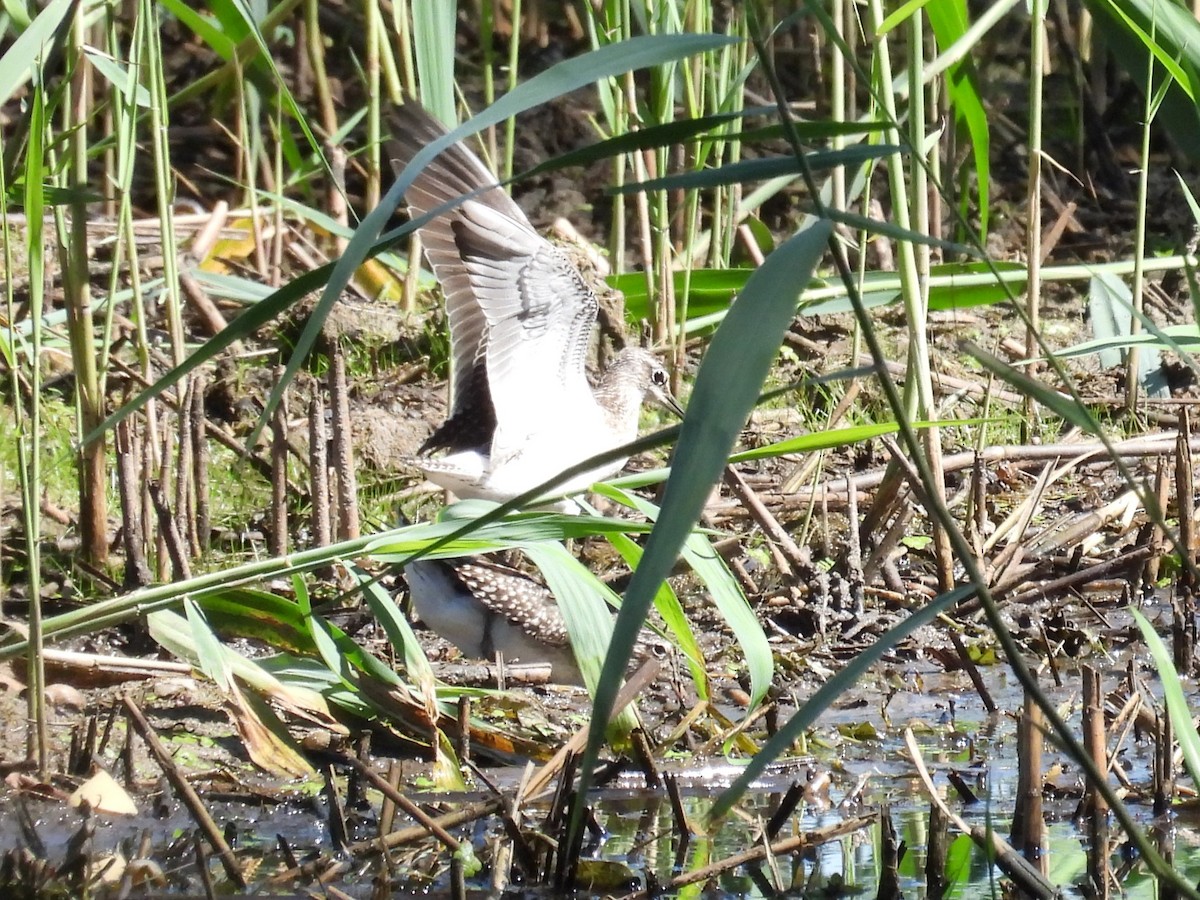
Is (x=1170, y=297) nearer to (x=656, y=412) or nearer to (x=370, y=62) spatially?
(x=656, y=412)

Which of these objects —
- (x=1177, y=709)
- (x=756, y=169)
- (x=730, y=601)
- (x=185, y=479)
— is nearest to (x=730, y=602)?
(x=730, y=601)

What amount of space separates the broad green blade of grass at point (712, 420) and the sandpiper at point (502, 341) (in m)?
2.89

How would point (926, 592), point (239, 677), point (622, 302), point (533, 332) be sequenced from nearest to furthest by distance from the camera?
point (239, 677) → point (926, 592) → point (533, 332) → point (622, 302)

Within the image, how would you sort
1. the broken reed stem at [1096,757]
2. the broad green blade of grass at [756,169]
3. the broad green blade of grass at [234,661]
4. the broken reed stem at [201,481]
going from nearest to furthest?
the broad green blade of grass at [756,169] < the broken reed stem at [1096,757] < the broad green blade of grass at [234,661] < the broken reed stem at [201,481]

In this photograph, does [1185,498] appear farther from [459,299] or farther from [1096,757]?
[459,299]

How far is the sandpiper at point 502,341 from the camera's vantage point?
4.78 m

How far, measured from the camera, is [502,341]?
486 cm

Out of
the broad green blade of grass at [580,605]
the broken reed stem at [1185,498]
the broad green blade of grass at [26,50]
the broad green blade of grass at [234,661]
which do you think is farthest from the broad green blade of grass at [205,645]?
the broken reed stem at [1185,498]

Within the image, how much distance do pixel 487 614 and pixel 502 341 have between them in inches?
39.3

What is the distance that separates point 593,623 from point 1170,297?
4.15 metres

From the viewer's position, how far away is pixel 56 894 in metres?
2.51

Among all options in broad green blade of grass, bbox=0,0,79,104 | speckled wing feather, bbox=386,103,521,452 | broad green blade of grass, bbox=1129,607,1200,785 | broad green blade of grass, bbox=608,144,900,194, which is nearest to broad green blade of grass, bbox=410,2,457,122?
broad green blade of grass, bbox=0,0,79,104

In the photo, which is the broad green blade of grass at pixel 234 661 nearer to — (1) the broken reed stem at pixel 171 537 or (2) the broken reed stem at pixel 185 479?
(1) the broken reed stem at pixel 171 537

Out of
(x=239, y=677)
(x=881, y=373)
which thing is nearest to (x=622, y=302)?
(x=239, y=677)
